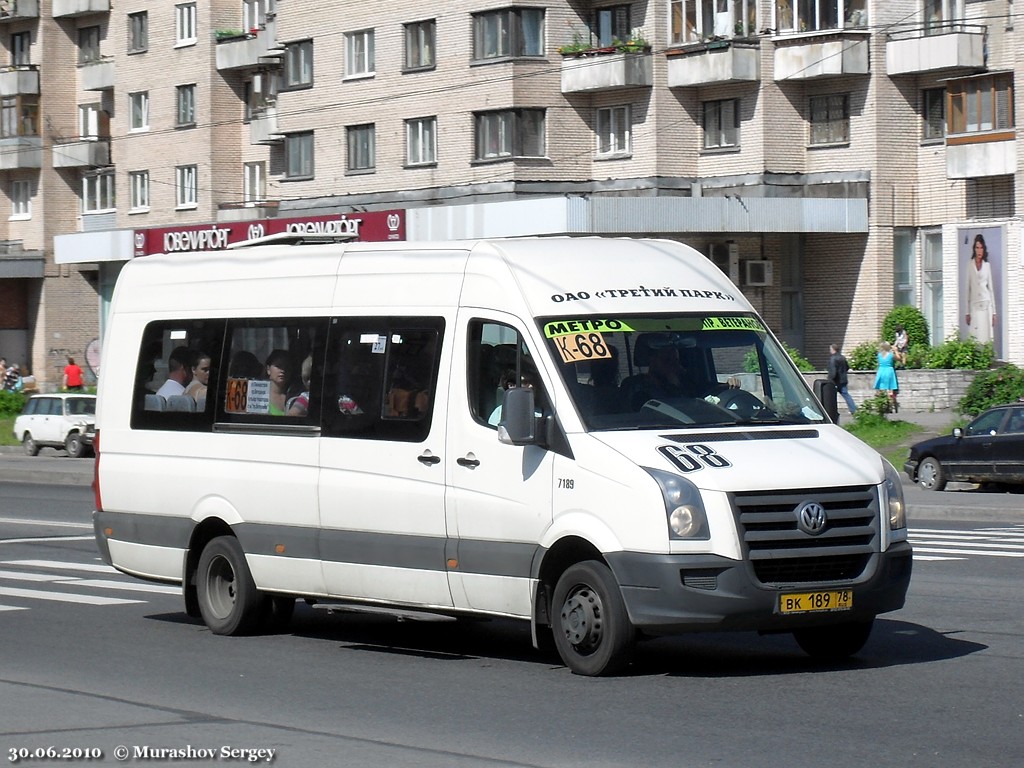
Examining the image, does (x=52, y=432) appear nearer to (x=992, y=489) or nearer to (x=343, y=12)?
(x=343, y=12)

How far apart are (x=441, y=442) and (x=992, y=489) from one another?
19201mm

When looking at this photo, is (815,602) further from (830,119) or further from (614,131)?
(614,131)

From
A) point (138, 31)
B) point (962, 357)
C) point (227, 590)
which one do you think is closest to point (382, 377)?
point (227, 590)

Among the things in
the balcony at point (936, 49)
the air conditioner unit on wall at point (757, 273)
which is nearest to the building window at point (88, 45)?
the air conditioner unit on wall at point (757, 273)

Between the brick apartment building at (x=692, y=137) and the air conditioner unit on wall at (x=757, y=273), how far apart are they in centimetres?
6

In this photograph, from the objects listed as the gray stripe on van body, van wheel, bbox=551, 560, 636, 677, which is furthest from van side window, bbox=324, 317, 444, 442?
van wheel, bbox=551, 560, 636, 677

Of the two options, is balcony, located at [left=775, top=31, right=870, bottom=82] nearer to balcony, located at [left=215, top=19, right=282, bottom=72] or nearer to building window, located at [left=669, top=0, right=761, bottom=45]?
building window, located at [left=669, top=0, right=761, bottom=45]

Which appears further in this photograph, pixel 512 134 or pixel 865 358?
pixel 512 134

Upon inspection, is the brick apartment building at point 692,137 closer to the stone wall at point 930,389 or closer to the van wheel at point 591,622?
the stone wall at point 930,389

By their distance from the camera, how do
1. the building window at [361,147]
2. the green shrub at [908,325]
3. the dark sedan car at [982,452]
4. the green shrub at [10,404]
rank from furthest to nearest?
the green shrub at [10,404] < the building window at [361,147] < the green shrub at [908,325] < the dark sedan car at [982,452]

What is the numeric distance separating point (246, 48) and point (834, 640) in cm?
5205

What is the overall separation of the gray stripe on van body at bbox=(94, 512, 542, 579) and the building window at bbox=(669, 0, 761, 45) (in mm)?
35532

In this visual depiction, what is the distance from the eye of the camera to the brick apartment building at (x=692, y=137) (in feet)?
144

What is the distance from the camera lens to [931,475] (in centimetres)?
2814
